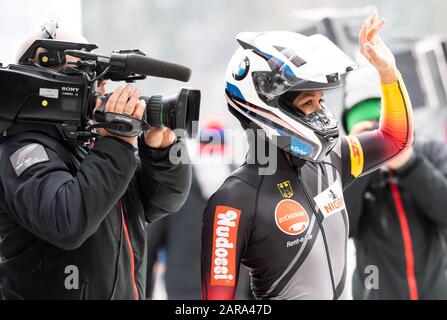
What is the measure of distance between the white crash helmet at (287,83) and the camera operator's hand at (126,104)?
0.28 metres

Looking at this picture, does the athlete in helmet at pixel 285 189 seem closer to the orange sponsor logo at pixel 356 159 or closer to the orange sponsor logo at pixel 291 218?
the orange sponsor logo at pixel 291 218

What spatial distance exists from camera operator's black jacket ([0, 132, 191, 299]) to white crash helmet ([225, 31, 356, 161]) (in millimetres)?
305

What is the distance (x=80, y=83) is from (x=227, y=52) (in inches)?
114

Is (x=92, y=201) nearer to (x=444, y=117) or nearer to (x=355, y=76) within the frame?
(x=355, y=76)

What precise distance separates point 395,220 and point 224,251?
125 cm

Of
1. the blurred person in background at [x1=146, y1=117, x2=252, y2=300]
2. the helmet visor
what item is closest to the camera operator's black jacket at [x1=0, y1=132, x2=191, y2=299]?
the helmet visor

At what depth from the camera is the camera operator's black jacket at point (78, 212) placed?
1792mm

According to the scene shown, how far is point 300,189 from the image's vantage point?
6.63 feet

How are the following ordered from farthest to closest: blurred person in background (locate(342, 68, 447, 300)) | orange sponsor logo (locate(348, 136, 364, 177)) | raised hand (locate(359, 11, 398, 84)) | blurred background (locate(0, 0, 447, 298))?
blurred background (locate(0, 0, 447, 298)) < blurred person in background (locate(342, 68, 447, 300)) < orange sponsor logo (locate(348, 136, 364, 177)) < raised hand (locate(359, 11, 398, 84))

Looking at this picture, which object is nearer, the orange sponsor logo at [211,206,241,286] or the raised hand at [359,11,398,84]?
the orange sponsor logo at [211,206,241,286]

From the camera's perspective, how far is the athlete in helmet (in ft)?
6.22

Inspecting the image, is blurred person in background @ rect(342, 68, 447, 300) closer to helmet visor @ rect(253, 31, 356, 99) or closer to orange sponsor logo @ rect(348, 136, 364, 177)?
orange sponsor logo @ rect(348, 136, 364, 177)

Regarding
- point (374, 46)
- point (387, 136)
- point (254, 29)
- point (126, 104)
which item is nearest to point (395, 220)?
point (387, 136)

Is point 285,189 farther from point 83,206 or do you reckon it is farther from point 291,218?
point 83,206
